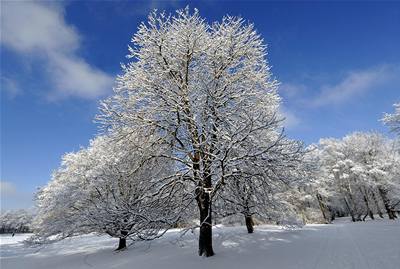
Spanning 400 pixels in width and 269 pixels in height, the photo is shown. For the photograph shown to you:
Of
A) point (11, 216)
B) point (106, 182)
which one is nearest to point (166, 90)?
point (106, 182)

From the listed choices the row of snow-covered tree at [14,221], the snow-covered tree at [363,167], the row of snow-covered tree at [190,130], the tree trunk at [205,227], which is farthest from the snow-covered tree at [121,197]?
the row of snow-covered tree at [14,221]

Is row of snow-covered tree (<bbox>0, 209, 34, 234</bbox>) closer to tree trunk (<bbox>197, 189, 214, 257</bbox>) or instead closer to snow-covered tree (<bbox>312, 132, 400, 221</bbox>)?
snow-covered tree (<bbox>312, 132, 400, 221</bbox>)

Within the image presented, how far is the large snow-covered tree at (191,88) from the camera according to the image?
32.1ft

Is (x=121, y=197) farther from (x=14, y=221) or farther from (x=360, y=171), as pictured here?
(x=14, y=221)

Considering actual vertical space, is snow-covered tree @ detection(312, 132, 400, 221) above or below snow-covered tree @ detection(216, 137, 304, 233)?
above

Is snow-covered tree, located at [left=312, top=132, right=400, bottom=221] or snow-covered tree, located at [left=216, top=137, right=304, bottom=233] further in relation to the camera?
snow-covered tree, located at [left=312, top=132, right=400, bottom=221]

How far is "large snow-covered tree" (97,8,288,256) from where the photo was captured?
978 cm

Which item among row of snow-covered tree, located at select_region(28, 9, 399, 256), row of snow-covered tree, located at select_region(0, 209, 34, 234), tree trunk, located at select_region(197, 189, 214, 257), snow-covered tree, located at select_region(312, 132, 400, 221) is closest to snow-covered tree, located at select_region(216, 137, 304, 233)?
row of snow-covered tree, located at select_region(28, 9, 399, 256)

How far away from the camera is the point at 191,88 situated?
10.2 m

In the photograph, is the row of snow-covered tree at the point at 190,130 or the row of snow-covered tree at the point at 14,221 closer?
the row of snow-covered tree at the point at 190,130

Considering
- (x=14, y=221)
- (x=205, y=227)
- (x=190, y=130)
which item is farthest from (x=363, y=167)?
(x=14, y=221)

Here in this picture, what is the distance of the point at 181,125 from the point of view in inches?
393

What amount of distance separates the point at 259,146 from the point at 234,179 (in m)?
2.06

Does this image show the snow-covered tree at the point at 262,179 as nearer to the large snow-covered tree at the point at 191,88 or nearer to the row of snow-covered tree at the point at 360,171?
the large snow-covered tree at the point at 191,88
